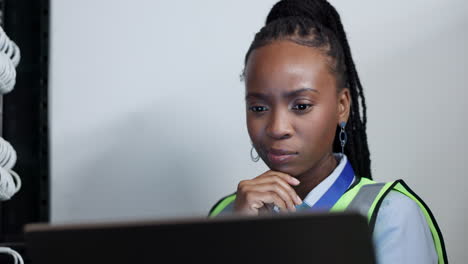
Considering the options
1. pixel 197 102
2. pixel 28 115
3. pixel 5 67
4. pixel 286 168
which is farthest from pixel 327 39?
pixel 28 115

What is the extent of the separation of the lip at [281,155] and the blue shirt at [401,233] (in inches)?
6.0

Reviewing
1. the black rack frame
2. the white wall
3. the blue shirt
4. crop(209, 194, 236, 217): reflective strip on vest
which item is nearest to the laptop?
the blue shirt

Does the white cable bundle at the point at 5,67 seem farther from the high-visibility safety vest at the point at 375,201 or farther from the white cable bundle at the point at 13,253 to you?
the high-visibility safety vest at the point at 375,201

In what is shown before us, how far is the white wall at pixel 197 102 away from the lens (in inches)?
47.9

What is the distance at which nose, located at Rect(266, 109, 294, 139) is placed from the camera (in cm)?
89

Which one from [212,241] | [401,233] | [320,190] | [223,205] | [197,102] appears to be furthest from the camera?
[197,102]

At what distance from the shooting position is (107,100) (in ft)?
4.46

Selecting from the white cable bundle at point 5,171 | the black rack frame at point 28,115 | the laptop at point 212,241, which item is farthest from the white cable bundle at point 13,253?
the laptop at point 212,241

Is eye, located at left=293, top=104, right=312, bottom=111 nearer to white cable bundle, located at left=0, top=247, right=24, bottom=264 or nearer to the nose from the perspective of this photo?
the nose

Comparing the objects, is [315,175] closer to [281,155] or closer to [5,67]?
[281,155]

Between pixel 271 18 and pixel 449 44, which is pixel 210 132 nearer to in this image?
pixel 271 18

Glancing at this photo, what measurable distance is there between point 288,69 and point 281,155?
0.43 ft

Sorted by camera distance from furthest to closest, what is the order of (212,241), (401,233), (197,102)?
(197,102)
(401,233)
(212,241)

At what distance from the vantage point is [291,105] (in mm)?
897
